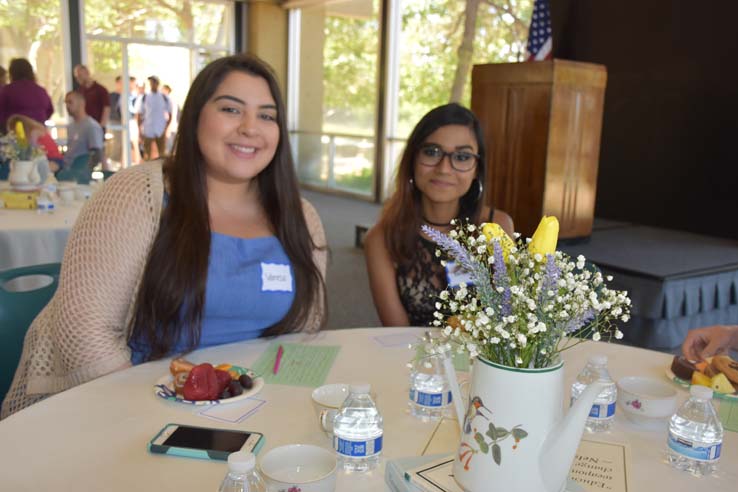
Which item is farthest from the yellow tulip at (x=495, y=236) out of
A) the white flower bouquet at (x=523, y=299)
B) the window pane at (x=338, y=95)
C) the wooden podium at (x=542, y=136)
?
the window pane at (x=338, y=95)

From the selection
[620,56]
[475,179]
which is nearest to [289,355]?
[475,179]

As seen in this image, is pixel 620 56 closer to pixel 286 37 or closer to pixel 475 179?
pixel 475 179

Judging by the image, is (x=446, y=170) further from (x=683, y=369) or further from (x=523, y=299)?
(x=523, y=299)

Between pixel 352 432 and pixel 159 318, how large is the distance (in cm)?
85

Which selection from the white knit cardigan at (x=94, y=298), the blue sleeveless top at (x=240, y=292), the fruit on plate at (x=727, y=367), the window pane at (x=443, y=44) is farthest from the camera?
the window pane at (x=443, y=44)

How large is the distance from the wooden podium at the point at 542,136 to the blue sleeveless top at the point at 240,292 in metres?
3.14

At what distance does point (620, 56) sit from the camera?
661cm

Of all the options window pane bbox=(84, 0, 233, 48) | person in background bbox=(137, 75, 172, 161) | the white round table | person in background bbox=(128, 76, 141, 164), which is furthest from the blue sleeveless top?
window pane bbox=(84, 0, 233, 48)

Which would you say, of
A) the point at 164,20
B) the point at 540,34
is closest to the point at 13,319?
the point at 540,34

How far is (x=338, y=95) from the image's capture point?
11820mm

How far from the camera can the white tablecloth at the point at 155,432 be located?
110cm

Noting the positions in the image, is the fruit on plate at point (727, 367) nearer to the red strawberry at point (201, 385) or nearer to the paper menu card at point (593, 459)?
the paper menu card at point (593, 459)

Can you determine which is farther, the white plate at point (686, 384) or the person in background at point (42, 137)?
the person in background at point (42, 137)

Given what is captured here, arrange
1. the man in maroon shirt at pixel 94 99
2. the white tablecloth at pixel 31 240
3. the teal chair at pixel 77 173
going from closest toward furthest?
the white tablecloth at pixel 31 240 → the teal chair at pixel 77 173 → the man in maroon shirt at pixel 94 99
